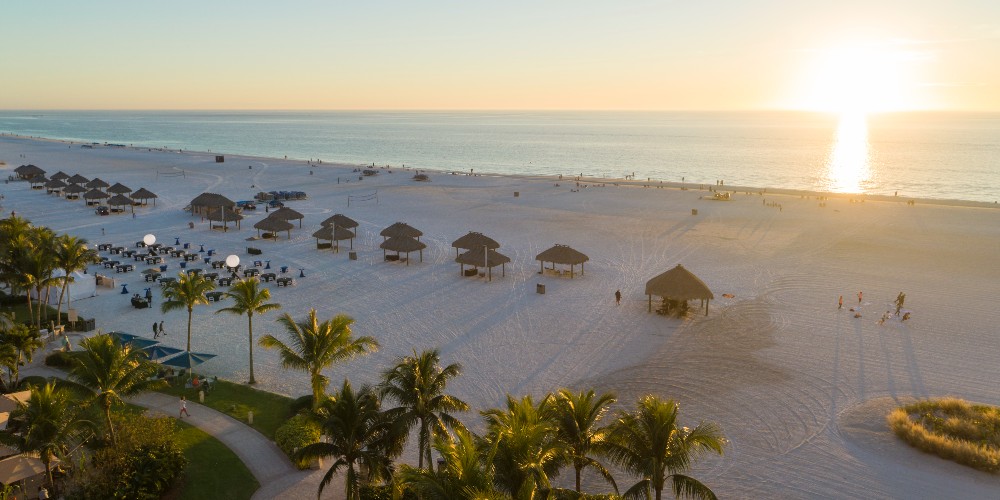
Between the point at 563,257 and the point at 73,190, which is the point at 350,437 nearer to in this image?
the point at 563,257

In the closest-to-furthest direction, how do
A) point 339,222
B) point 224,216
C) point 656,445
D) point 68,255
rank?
point 656,445, point 68,255, point 339,222, point 224,216

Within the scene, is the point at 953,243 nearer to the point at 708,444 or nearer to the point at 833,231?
the point at 833,231

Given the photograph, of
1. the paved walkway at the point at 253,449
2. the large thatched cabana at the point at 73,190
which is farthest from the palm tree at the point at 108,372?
the large thatched cabana at the point at 73,190

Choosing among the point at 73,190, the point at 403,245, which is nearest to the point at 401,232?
the point at 403,245

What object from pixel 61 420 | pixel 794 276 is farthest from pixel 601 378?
pixel 794 276

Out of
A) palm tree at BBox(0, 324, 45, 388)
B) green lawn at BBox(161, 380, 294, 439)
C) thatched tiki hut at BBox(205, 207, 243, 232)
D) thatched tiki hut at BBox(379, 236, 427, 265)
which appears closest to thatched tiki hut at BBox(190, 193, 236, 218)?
thatched tiki hut at BBox(205, 207, 243, 232)

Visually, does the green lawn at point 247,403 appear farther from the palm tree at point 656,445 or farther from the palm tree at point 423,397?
the palm tree at point 656,445

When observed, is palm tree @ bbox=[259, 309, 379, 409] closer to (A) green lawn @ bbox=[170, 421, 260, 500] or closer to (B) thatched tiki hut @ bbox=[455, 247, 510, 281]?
(A) green lawn @ bbox=[170, 421, 260, 500]
